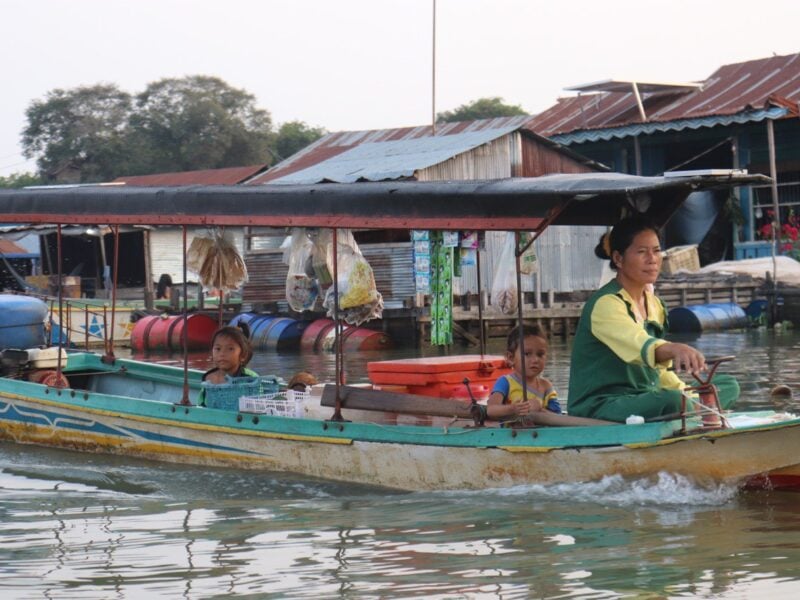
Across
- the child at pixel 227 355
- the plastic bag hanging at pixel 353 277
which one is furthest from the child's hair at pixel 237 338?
the plastic bag hanging at pixel 353 277

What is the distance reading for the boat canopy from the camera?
21.1 ft

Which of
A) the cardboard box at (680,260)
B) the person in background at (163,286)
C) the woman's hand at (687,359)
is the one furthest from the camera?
the person in background at (163,286)

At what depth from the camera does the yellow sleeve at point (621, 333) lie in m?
6.08

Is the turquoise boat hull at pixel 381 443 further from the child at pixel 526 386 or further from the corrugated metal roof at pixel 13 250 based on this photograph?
the corrugated metal roof at pixel 13 250

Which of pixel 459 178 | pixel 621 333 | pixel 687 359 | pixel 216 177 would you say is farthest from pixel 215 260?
pixel 216 177

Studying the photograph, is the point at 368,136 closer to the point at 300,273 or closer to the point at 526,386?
the point at 300,273

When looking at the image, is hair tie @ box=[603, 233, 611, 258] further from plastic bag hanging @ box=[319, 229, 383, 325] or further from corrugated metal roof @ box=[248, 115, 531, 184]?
corrugated metal roof @ box=[248, 115, 531, 184]

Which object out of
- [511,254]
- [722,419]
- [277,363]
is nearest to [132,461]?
[511,254]

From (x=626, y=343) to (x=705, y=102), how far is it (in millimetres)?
18269

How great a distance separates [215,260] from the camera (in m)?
8.51

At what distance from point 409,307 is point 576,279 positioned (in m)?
3.36

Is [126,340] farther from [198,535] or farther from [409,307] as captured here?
[198,535]

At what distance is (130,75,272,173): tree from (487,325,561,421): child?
4562 centimetres

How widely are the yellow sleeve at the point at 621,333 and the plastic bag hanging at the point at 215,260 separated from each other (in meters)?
3.03
